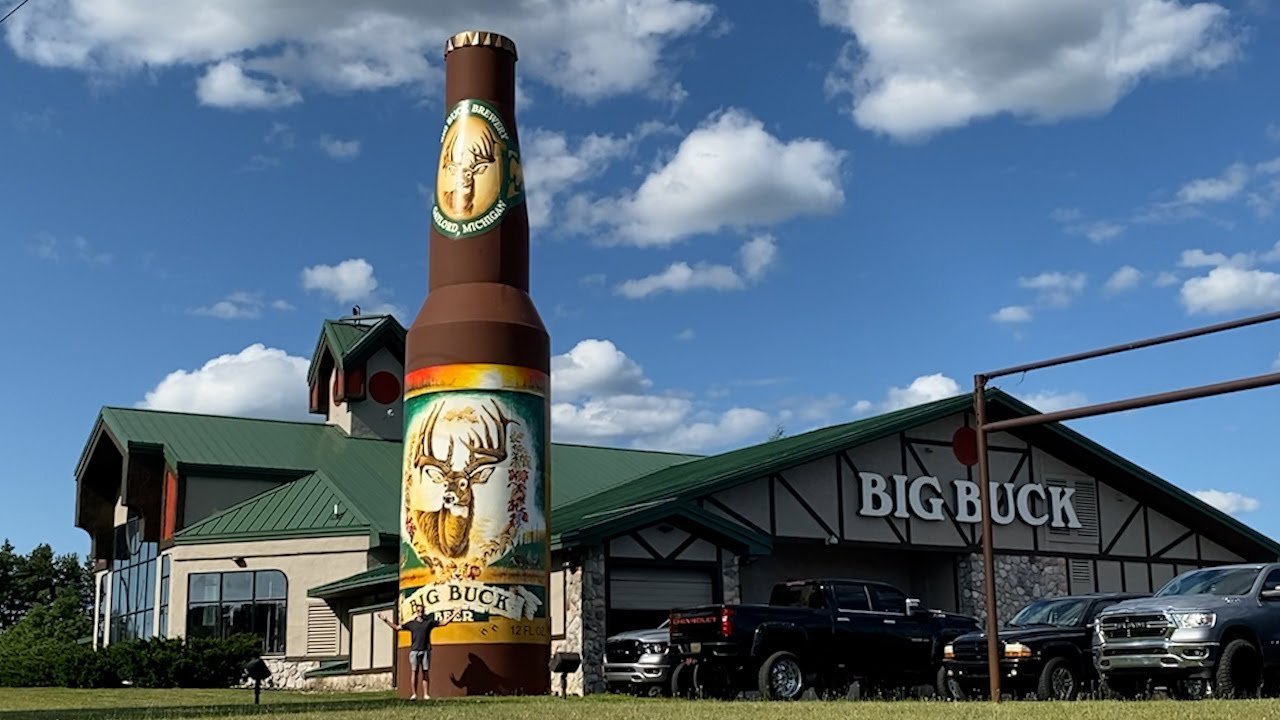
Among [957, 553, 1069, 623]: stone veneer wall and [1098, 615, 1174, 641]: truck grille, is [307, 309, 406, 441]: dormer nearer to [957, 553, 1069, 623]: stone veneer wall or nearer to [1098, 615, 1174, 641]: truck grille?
[957, 553, 1069, 623]: stone veneer wall

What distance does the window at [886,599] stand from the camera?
24.1m

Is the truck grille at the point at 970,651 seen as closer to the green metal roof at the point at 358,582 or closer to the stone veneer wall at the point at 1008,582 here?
the stone veneer wall at the point at 1008,582

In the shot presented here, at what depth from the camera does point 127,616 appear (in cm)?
4406

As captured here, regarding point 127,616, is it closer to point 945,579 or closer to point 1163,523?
point 945,579

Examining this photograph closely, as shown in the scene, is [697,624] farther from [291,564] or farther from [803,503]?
[291,564]

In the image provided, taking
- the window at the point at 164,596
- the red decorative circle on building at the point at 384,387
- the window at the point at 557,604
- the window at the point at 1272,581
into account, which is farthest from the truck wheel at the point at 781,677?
the red decorative circle on building at the point at 384,387

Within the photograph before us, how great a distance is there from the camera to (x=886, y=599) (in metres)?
24.2

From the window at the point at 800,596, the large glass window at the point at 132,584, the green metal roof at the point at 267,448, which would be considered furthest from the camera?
the large glass window at the point at 132,584

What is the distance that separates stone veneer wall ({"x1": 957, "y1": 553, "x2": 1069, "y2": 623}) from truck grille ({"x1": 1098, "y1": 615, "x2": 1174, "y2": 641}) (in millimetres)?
13501

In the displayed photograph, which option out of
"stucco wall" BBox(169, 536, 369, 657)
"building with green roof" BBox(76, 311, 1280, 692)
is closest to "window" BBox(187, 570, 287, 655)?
"building with green roof" BBox(76, 311, 1280, 692)

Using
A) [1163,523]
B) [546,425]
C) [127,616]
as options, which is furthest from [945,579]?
[127,616]

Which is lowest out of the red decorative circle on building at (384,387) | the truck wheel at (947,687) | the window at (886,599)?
the truck wheel at (947,687)

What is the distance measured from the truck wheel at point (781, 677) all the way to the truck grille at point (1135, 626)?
4581mm

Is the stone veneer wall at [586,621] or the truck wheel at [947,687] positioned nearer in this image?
the truck wheel at [947,687]
